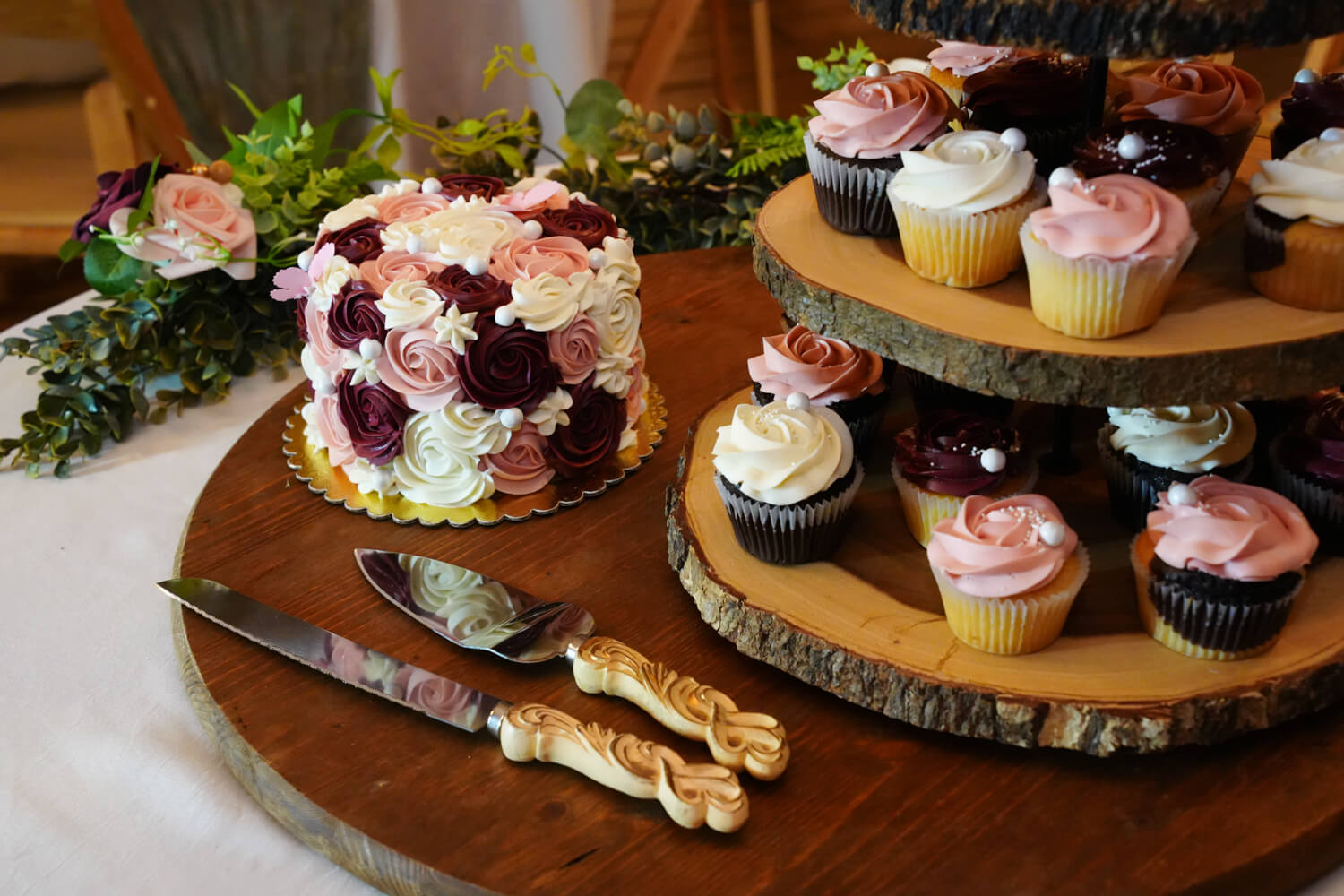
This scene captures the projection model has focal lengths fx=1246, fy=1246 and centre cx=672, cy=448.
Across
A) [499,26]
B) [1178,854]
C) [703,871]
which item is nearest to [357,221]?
[703,871]

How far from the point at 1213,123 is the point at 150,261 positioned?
1588 millimetres

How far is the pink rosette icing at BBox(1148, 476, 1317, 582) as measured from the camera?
122 cm

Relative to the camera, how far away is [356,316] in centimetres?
162

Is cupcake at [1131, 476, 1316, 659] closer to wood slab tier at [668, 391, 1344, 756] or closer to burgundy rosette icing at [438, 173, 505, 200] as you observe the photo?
wood slab tier at [668, 391, 1344, 756]

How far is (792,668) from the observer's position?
135 centimetres

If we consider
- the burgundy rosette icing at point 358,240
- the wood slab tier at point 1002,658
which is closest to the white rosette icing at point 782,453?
the wood slab tier at point 1002,658

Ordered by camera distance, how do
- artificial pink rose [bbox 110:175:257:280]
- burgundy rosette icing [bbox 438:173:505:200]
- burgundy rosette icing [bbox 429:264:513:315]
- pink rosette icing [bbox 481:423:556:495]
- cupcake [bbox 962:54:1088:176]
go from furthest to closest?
artificial pink rose [bbox 110:175:257:280] < burgundy rosette icing [bbox 438:173:505:200] < pink rosette icing [bbox 481:423:556:495] < burgundy rosette icing [bbox 429:264:513:315] < cupcake [bbox 962:54:1088:176]

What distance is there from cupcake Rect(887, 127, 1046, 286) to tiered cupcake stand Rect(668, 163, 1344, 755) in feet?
0.12

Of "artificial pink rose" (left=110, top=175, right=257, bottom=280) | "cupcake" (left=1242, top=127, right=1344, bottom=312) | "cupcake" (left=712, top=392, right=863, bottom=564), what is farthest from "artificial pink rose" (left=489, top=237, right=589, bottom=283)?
"cupcake" (left=1242, top=127, right=1344, bottom=312)

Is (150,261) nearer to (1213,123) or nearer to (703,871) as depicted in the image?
(703,871)

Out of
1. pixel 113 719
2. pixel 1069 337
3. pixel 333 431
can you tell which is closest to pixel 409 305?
pixel 333 431

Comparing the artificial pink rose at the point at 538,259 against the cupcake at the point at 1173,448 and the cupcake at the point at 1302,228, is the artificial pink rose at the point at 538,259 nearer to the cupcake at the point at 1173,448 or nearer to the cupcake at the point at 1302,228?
the cupcake at the point at 1173,448

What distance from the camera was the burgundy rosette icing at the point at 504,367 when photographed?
1.60 meters

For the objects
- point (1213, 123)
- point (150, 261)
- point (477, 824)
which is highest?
point (1213, 123)
